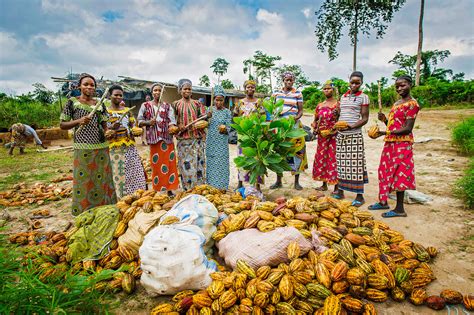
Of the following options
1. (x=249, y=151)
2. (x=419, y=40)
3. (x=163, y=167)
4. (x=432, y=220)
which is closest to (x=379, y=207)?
(x=432, y=220)

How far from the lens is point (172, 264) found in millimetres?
2365

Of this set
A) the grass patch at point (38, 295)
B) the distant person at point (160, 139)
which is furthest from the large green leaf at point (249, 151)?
the grass patch at point (38, 295)

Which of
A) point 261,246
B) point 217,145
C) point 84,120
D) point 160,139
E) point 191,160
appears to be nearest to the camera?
point 261,246

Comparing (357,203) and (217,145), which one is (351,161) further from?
(217,145)

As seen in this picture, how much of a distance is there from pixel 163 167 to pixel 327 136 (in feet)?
9.96

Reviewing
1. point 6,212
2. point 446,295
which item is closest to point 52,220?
point 6,212

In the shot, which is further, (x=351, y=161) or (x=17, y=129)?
(x=17, y=129)

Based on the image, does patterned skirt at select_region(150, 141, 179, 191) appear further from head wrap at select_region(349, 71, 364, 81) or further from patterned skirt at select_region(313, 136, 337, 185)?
head wrap at select_region(349, 71, 364, 81)

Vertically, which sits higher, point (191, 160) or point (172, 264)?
point (191, 160)

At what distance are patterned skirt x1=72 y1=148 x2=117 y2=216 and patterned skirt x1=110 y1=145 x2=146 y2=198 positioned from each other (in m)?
0.71

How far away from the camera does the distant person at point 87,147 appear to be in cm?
374

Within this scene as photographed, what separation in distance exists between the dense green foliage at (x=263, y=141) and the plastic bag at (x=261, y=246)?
140 centimetres

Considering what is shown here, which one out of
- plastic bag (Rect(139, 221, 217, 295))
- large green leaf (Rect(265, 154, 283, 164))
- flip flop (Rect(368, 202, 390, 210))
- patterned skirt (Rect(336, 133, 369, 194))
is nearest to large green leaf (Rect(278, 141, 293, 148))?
large green leaf (Rect(265, 154, 283, 164))

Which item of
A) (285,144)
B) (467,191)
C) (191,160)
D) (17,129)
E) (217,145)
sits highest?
(17,129)
